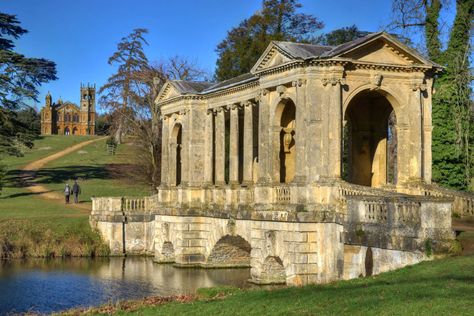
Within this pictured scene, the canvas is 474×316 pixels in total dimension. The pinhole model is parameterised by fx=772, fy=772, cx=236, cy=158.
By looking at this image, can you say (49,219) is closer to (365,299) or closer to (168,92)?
→ (168,92)

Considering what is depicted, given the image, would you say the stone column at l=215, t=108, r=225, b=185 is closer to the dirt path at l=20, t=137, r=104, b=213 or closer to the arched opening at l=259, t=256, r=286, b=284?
the arched opening at l=259, t=256, r=286, b=284

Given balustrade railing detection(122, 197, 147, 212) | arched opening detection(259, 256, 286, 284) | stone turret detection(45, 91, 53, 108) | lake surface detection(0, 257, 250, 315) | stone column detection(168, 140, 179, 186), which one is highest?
stone turret detection(45, 91, 53, 108)

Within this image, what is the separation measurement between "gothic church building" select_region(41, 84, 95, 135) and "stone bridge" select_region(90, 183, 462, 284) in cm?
8533

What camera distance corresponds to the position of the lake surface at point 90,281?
2459 centimetres

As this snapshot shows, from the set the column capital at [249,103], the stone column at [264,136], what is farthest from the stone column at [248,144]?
the stone column at [264,136]

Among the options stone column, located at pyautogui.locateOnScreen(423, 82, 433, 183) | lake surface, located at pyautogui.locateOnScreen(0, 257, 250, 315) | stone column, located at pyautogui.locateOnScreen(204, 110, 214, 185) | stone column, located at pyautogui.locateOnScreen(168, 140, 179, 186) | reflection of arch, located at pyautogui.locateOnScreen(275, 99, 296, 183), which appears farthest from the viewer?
stone column, located at pyautogui.locateOnScreen(168, 140, 179, 186)

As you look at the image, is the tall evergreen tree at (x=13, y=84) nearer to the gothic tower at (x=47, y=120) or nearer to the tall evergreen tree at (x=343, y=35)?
the tall evergreen tree at (x=343, y=35)

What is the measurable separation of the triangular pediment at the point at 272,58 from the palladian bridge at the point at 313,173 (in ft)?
0.13

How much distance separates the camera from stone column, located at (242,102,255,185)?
101 feet

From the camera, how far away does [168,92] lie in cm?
3700

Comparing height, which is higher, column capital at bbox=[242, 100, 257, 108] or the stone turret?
the stone turret

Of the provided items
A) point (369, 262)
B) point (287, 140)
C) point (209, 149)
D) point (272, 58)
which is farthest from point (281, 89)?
point (209, 149)

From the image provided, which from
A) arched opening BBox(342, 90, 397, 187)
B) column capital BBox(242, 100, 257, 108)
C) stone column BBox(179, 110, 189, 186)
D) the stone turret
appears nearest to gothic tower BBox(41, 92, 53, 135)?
the stone turret

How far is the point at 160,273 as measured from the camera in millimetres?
32344
